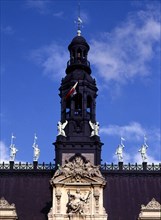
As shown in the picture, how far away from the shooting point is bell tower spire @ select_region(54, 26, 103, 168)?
218 ft

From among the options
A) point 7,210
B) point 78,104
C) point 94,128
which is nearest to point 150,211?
point 94,128

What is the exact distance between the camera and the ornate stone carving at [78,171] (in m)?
62.3

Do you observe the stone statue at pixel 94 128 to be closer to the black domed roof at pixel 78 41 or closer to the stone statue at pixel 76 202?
the stone statue at pixel 76 202

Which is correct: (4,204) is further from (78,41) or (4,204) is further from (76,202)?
(78,41)

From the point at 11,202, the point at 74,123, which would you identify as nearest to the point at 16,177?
the point at 11,202

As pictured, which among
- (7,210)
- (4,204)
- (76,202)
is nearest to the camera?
(7,210)

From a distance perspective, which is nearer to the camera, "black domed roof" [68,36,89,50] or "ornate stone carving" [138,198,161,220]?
"ornate stone carving" [138,198,161,220]

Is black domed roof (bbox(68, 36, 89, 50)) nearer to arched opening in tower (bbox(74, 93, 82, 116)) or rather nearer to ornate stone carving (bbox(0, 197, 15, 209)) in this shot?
arched opening in tower (bbox(74, 93, 82, 116))

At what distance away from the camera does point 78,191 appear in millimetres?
61844

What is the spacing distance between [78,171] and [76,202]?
11.0 feet

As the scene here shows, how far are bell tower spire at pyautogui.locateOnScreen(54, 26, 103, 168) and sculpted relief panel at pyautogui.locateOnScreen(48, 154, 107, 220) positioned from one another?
3.29 m

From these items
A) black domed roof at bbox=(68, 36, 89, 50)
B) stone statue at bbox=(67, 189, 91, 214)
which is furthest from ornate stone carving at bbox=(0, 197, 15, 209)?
black domed roof at bbox=(68, 36, 89, 50)

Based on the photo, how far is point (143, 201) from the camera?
6550 centimetres

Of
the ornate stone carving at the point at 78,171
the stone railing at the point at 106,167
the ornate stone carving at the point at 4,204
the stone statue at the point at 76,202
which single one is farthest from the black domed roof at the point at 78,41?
the ornate stone carving at the point at 4,204
